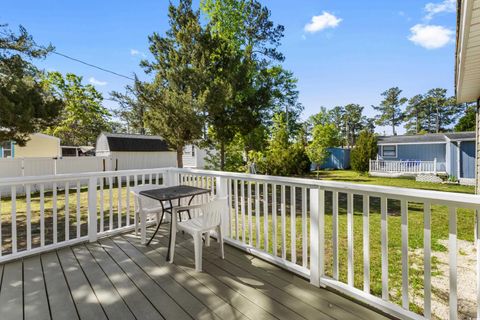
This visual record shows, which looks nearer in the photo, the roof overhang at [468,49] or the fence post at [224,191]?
the roof overhang at [468,49]

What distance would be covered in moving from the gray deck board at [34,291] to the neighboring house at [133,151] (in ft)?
38.8

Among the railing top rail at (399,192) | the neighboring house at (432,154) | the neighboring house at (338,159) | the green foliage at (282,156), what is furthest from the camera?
the neighboring house at (338,159)

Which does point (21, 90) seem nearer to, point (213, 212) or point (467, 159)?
point (213, 212)

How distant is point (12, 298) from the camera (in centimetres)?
212

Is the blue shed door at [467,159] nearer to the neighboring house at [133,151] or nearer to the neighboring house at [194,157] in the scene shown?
the neighboring house at [194,157]

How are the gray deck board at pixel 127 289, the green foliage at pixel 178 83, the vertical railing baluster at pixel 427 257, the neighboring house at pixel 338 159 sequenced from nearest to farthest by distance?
the vertical railing baluster at pixel 427 257 → the gray deck board at pixel 127 289 → the green foliage at pixel 178 83 → the neighboring house at pixel 338 159

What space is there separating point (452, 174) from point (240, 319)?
16.7 metres

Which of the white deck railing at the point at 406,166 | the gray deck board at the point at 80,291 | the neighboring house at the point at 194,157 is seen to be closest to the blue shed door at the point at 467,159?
the white deck railing at the point at 406,166

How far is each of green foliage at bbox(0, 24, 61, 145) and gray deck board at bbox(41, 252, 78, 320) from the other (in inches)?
138

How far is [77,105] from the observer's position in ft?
62.1

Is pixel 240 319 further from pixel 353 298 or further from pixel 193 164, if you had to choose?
pixel 193 164

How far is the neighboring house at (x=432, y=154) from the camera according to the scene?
12.7 metres

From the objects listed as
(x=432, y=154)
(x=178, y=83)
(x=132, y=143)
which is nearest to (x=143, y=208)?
(x=178, y=83)

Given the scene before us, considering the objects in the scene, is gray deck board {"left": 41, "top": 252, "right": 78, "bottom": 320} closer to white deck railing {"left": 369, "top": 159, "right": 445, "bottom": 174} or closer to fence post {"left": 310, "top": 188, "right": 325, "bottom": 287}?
fence post {"left": 310, "top": 188, "right": 325, "bottom": 287}
